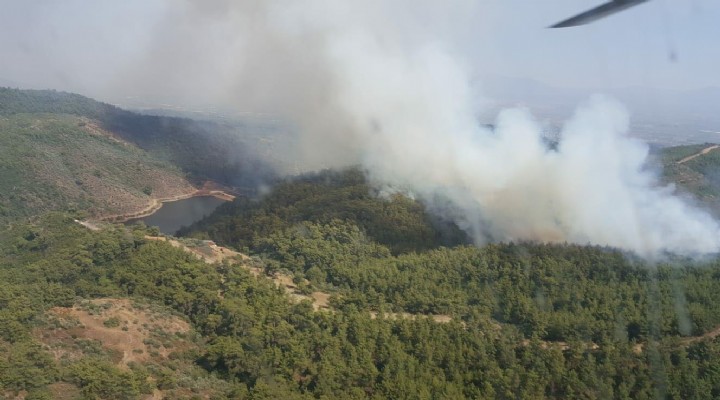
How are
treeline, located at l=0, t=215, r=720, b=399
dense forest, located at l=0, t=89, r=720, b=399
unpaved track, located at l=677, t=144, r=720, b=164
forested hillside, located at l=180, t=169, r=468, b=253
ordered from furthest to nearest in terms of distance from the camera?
1. unpaved track, located at l=677, t=144, r=720, b=164
2. forested hillside, located at l=180, t=169, r=468, b=253
3. dense forest, located at l=0, t=89, r=720, b=399
4. treeline, located at l=0, t=215, r=720, b=399

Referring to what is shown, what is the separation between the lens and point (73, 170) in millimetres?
52969

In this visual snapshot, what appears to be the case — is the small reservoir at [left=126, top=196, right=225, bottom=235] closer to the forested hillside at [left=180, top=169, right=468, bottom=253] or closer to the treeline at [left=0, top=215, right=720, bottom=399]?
the forested hillside at [left=180, top=169, right=468, bottom=253]

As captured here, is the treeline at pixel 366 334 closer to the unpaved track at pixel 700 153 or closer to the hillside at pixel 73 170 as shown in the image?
the hillside at pixel 73 170

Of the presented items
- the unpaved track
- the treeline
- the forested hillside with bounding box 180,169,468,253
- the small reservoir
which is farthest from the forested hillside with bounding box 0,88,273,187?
the unpaved track

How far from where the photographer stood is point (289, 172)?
219 feet

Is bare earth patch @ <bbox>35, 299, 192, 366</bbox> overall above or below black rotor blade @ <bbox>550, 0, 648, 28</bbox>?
below

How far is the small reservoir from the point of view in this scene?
155 feet

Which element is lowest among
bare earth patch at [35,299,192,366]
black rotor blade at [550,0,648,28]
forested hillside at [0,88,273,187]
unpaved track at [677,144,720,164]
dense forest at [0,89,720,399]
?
bare earth patch at [35,299,192,366]

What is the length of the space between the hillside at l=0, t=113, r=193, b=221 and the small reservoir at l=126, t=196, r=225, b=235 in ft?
7.69

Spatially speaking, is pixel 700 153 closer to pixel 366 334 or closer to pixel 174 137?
pixel 366 334

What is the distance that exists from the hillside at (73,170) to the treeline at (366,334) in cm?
2352

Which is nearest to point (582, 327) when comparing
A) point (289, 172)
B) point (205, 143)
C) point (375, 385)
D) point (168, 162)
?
point (375, 385)

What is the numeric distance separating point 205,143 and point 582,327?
68.5 meters

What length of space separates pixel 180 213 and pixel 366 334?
130 ft
